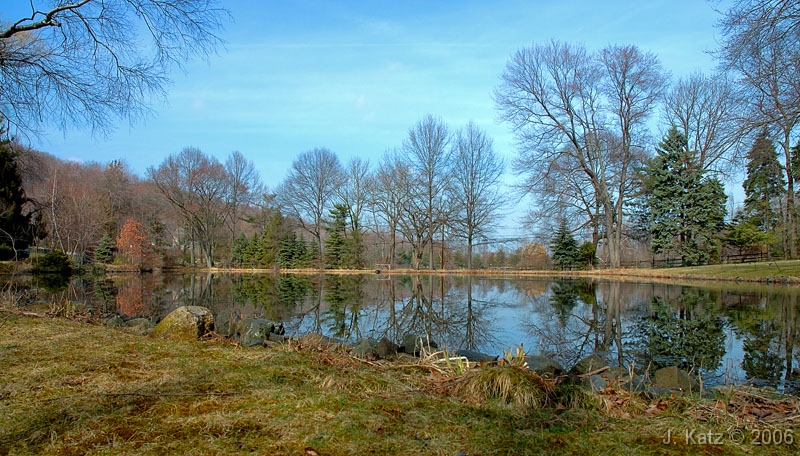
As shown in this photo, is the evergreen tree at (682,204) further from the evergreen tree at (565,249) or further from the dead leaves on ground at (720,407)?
the dead leaves on ground at (720,407)

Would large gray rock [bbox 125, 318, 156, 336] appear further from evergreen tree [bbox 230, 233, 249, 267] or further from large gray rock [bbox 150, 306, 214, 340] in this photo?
evergreen tree [bbox 230, 233, 249, 267]

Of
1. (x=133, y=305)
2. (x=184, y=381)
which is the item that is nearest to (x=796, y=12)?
(x=184, y=381)

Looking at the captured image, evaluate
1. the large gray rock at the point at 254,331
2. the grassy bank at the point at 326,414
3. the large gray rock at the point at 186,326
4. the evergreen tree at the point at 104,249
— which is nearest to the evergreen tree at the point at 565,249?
the large gray rock at the point at 254,331

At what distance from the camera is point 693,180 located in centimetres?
2745

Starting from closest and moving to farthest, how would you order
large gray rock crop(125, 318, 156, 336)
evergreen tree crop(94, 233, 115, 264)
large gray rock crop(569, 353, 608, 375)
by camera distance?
large gray rock crop(569, 353, 608, 375) < large gray rock crop(125, 318, 156, 336) < evergreen tree crop(94, 233, 115, 264)

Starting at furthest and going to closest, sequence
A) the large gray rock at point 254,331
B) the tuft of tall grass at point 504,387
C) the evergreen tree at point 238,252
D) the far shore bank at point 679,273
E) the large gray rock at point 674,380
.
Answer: the evergreen tree at point 238,252 → the far shore bank at point 679,273 → the large gray rock at point 254,331 → the large gray rock at point 674,380 → the tuft of tall grass at point 504,387

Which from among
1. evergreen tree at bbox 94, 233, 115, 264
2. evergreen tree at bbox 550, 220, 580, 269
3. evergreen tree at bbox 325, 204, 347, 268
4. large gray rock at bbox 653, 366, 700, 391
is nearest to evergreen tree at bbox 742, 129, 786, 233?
evergreen tree at bbox 550, 220, 580, 269

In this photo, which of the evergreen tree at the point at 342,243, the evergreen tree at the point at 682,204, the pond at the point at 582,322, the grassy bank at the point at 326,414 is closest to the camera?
the grassy bank at the point at 326,414

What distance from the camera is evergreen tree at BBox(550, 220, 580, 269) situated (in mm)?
31703

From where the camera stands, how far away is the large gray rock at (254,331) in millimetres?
6158

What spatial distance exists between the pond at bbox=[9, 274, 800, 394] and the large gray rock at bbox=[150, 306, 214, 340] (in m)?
2.05

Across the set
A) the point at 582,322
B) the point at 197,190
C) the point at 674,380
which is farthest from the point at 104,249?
the point at 674,380

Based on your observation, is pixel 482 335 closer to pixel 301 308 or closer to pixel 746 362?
pixel 746 362

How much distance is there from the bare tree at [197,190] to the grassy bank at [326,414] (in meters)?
36.5
